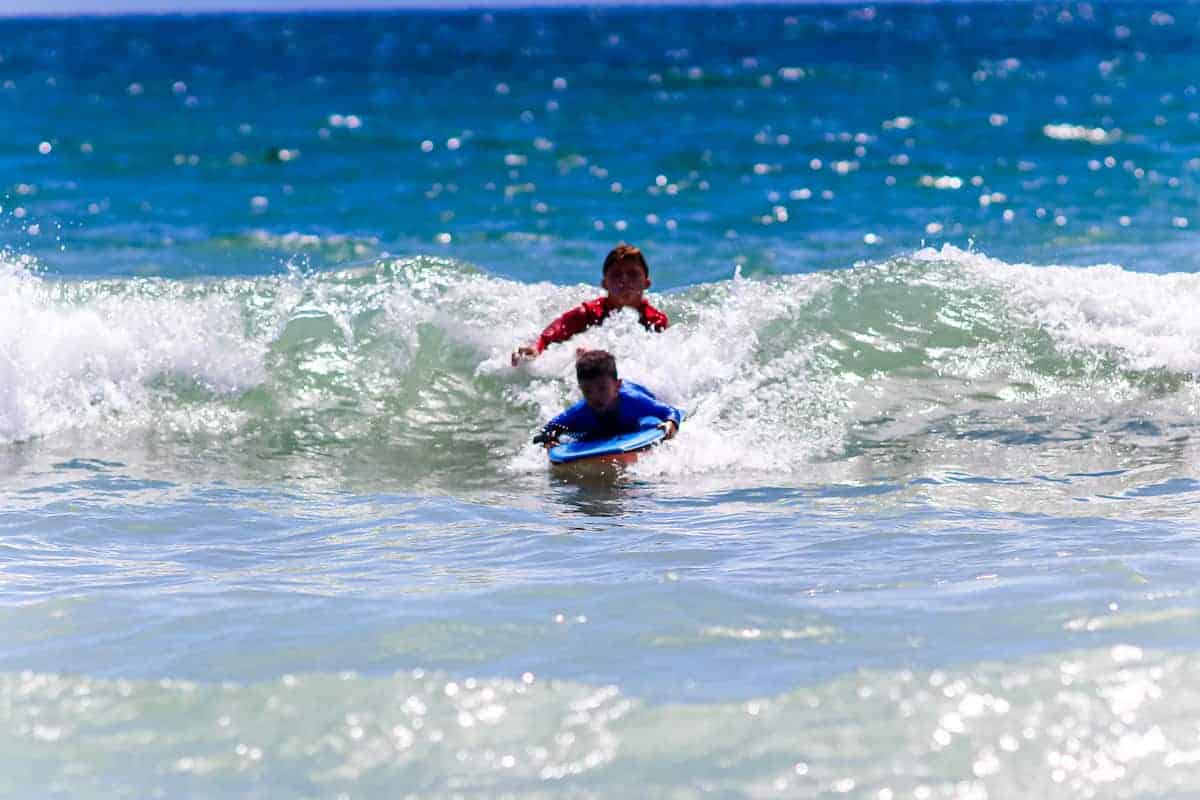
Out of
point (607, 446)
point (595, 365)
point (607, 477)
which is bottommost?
point (607, 477)

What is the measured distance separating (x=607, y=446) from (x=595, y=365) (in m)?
0.44

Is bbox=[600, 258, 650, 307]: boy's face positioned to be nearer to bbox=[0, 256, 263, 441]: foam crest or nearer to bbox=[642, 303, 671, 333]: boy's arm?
bbox=[642, 303, 671, 333]: boy's arm

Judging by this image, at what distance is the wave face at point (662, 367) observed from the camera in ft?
26.4

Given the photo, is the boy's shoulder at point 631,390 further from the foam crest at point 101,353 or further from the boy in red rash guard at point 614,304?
the foam crest at point 101,353

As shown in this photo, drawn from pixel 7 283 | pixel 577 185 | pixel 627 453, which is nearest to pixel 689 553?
pixel 627 453

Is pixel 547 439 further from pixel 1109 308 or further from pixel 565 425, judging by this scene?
pixel 1109 308

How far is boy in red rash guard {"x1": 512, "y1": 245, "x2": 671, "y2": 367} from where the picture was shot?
29.6ft

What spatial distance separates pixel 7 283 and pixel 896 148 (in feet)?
45.3

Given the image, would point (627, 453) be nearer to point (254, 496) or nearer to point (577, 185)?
point (254, 496)

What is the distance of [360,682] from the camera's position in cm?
369

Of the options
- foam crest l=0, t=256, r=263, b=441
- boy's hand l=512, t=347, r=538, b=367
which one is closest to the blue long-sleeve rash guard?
boy's hand l=512, t=347, r=538, b=367

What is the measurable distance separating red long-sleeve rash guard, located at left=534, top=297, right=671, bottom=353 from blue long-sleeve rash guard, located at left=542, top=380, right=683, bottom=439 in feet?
5.06

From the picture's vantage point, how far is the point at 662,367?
9188 mm

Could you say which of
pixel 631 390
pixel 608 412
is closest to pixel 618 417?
pixel 608 412
